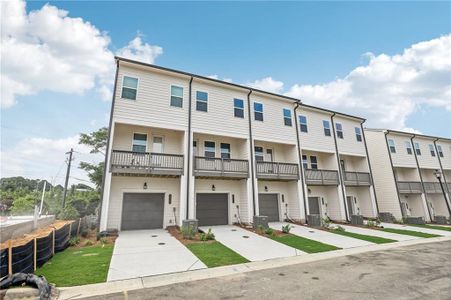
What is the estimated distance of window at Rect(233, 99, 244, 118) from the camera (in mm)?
14922

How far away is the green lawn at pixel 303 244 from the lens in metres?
8.40

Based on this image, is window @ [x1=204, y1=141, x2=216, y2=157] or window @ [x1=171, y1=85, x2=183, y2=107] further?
window @ [x1=204, y1=141, x2=216, y2=157]

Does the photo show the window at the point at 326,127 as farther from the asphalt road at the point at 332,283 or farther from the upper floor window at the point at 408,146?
the asphalt road at the point at 332,283

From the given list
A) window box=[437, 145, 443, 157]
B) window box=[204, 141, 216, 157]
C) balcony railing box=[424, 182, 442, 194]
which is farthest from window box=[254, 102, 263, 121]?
window box=[437, 145, 443, 157]

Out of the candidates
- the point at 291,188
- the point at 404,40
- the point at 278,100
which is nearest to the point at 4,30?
the point at 278,100

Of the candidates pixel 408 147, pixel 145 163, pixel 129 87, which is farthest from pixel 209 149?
pixel 408 147

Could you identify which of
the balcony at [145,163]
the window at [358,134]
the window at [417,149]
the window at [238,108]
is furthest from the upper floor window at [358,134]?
the balcony at [145,163]

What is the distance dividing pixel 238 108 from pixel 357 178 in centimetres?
1312

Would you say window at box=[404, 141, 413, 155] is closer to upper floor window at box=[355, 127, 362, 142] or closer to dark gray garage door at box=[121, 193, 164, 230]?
upper floor window at box=[355, 127, 362, 142]

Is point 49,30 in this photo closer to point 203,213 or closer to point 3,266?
point 3,266

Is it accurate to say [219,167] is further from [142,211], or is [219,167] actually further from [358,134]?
[358,134]

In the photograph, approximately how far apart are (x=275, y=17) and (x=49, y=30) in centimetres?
1528

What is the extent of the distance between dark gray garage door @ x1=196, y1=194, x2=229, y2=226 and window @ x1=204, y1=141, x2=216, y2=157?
9.77 feet

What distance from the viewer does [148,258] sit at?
686 cm
